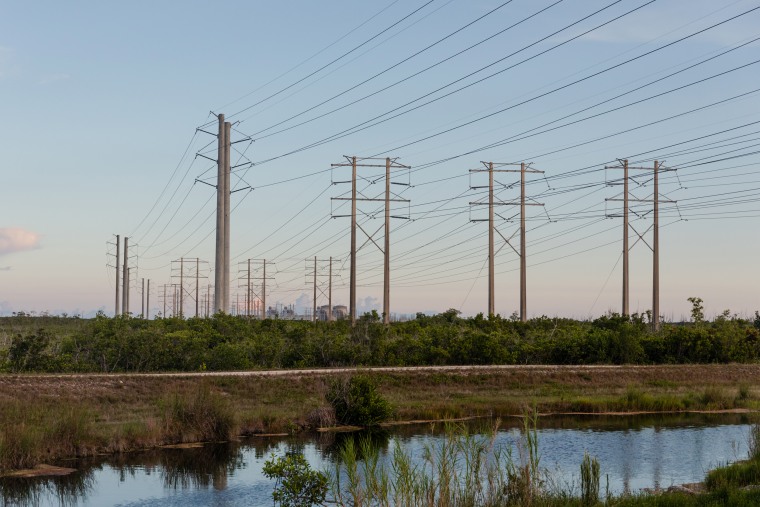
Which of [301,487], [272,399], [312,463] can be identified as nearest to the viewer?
[301,487]

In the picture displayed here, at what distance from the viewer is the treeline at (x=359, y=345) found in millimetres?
54750

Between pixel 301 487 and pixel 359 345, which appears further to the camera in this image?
pixel 359 345

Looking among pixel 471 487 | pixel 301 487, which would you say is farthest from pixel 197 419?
pixel 471 487

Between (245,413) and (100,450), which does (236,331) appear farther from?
(100,450)

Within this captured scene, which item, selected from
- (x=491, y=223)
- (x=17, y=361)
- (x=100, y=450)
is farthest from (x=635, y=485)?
(x=491, y=223)

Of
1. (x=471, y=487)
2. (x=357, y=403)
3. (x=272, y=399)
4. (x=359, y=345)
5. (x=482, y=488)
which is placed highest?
(x=359, y=345)

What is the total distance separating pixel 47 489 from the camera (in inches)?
1076

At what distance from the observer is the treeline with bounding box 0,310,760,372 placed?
5475 centimetres

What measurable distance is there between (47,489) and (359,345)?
118ft

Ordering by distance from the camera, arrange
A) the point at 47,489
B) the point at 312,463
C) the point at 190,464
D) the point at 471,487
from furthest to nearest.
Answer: the point at 190,464 < the point at 312,463 < the point at 47,489 < the point at 471,487

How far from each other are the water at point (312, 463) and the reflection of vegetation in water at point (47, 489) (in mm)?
28

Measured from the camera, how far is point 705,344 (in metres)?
70.4

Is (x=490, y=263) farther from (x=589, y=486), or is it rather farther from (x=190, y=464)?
(x=589, y=486)

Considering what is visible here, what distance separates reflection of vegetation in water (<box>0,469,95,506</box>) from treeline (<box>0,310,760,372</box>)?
81.0ft
